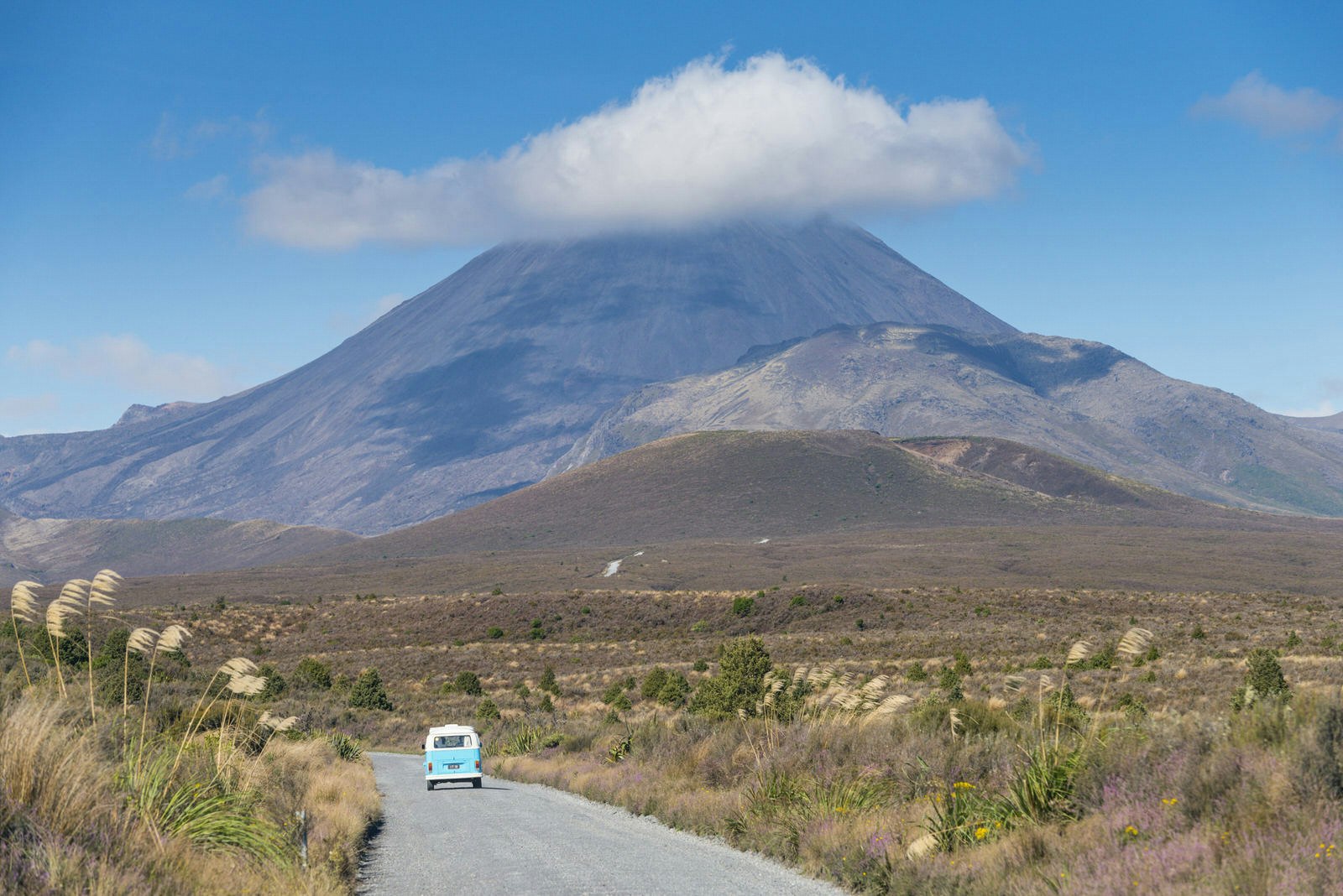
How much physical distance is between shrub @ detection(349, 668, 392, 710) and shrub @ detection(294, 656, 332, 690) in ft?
21.6

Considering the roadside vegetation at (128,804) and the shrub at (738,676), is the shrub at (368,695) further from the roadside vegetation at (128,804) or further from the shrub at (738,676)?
the roadside vegetation at (128,804)

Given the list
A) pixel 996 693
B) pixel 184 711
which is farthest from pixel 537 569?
pixel 184 711

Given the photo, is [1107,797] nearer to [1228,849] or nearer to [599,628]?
[1228,849]

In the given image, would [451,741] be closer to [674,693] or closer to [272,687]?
[674,693]

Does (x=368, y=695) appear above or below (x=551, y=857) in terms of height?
below

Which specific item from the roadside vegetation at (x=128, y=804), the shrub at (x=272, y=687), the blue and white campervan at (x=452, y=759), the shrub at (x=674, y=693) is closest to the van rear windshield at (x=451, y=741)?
the blue and white campervan at (x=452, y=759)

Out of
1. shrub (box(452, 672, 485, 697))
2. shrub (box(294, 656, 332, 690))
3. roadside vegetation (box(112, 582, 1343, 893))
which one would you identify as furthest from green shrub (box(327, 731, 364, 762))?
shrub (box(294, 656, 332, 690))

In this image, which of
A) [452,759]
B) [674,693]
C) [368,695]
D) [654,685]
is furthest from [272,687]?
[452,759]

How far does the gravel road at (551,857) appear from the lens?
36.4 feet

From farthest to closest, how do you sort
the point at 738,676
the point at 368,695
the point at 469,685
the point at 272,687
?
the point at 469,685
the point at 368,695
the point at 272,687
the point at 738,676

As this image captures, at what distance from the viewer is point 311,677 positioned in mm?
54562

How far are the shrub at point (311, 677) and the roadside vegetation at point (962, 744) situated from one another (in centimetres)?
14

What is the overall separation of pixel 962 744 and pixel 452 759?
15.4 m

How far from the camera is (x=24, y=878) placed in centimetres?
653
